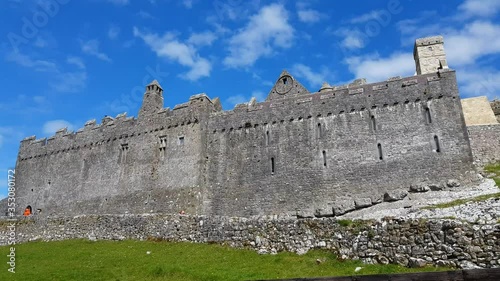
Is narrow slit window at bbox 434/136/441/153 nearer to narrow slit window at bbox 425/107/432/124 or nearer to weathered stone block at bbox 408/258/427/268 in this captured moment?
narrow slit window at bbox 425/107/432/124

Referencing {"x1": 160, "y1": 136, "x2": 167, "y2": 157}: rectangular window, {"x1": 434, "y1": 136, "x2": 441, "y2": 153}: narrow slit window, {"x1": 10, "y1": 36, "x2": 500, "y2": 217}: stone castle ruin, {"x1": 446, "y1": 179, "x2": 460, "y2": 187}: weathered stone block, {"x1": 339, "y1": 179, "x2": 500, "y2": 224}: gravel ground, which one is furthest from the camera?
{"x1": 160, "y1": 136, "x2": 167, "y2": 157}: rectangular window

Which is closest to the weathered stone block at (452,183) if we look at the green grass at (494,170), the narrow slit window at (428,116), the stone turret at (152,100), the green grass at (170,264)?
the green grass at (494,170)

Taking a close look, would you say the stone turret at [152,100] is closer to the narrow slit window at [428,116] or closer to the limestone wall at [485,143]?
the narrow slit window at [428,116]

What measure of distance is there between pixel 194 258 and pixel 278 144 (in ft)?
60.0

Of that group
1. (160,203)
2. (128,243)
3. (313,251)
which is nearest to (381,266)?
(313,251)

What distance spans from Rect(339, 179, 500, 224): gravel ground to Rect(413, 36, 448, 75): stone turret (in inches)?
762

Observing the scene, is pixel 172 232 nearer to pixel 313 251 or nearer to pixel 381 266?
pixel 313 251

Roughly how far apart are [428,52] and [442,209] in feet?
95.2

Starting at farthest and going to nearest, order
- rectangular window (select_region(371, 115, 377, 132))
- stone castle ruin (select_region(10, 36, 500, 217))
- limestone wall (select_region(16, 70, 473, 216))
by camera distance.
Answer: rectangular window (select_region(371, 115, 377, 132)) < limestone wall (select_region(16, 70, 473, 216)) < stone castle ruin (select_region(10, 36, 500, 217))

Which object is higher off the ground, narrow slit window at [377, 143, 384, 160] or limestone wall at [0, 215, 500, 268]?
narrow slit window at [377, 143, 384, 160]

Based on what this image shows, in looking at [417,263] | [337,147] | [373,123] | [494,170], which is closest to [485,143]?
[494,170]

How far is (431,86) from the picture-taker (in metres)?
35.0

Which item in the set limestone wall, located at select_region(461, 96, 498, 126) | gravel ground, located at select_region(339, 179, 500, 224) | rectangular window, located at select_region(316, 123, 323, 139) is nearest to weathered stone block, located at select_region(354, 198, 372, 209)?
gravel ground, located at select_region(339, 179, 500, 224)

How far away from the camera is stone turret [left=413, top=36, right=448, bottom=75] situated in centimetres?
4600
